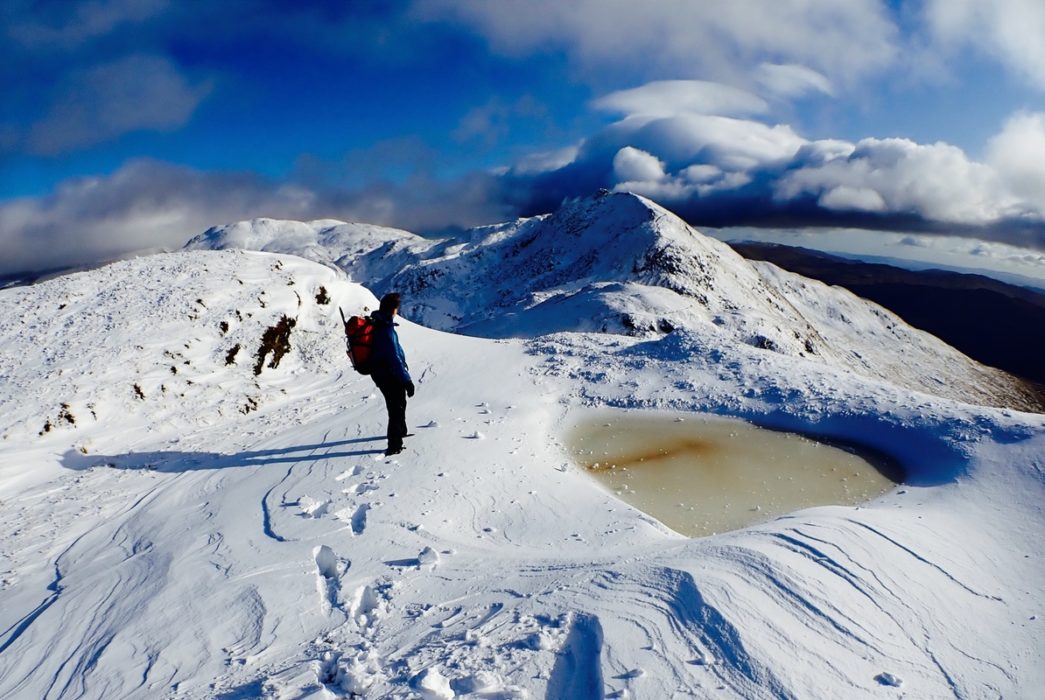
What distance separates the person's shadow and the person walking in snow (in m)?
0.53

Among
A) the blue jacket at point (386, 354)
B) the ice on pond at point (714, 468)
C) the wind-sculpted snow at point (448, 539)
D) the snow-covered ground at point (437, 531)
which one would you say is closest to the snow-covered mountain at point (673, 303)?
the ice on pond at point (714, 468)

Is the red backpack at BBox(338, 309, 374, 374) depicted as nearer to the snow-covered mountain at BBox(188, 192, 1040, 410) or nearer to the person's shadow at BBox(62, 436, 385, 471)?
the person's shadow at BBox(62, 436, 385, 471)

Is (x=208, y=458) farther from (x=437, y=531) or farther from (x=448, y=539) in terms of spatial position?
(x=448, y=539)

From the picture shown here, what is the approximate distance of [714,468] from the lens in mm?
8531

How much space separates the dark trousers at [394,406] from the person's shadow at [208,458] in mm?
423

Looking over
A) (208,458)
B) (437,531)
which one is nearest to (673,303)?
(208,458)

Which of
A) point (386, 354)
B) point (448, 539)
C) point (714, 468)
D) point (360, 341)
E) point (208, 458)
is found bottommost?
point (208, 458)

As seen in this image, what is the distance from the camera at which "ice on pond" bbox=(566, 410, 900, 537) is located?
731 cm

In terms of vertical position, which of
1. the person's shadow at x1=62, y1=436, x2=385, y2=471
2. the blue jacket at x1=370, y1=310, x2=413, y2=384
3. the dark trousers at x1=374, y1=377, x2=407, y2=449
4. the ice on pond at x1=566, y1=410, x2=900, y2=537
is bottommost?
the person's shadow at x1=62, y1=436, x2=385, y2=471

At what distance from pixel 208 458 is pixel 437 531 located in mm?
5596

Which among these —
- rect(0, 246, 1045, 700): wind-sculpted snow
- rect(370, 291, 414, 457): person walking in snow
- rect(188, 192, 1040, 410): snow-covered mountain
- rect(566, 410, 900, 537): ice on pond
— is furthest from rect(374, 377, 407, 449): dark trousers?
rect(188, 192, 1040, 410): snow-covered mountain

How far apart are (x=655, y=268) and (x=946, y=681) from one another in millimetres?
105191

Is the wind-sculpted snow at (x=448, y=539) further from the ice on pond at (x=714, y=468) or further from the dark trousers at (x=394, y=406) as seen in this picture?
the ice on pond at (x=714, y=468)

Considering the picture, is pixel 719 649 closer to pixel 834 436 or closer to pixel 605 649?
pixel 605 649
